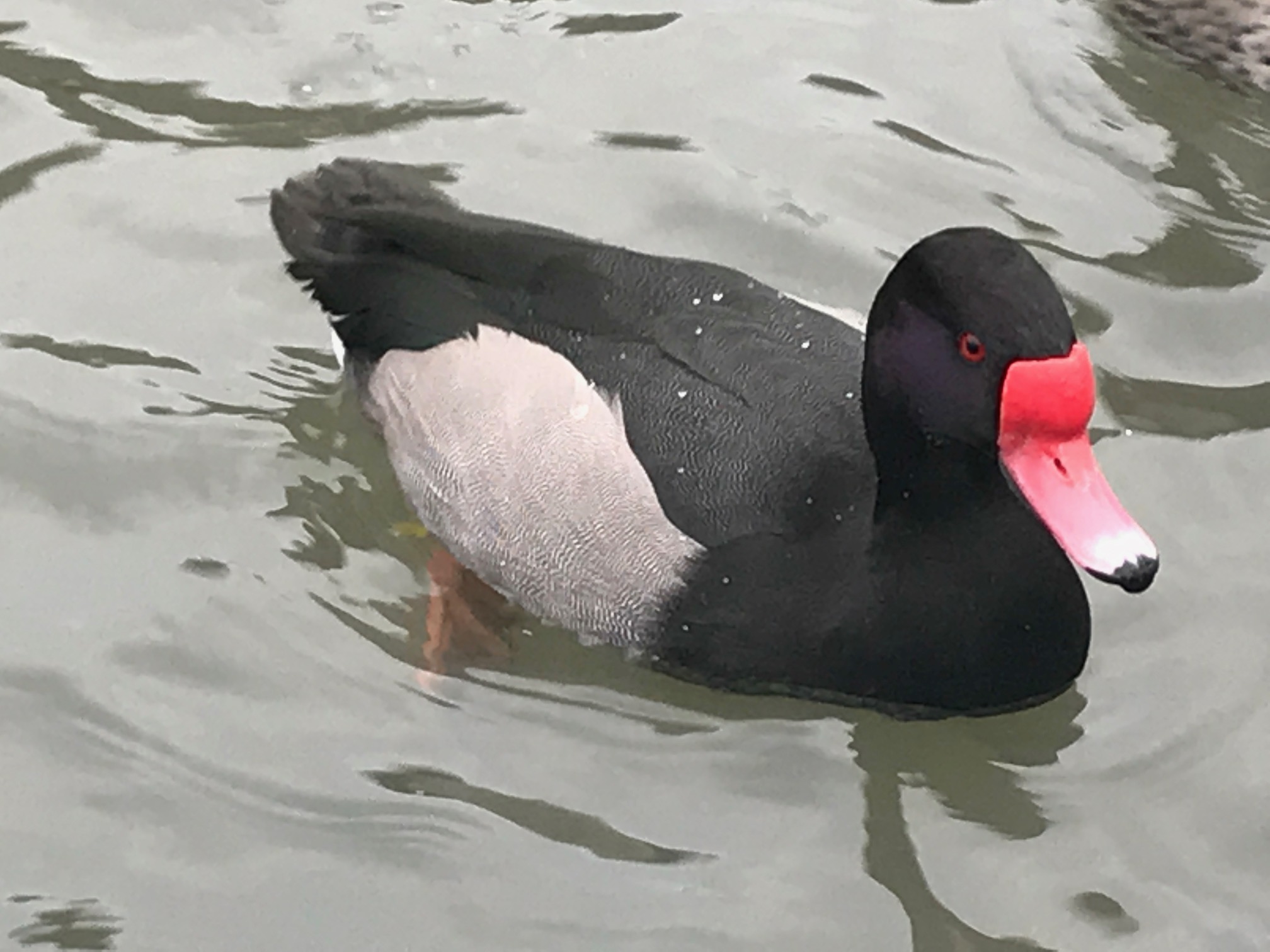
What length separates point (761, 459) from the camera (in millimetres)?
3764

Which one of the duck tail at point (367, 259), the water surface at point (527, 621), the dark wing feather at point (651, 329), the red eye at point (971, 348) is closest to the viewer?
the red eye at point (971, 348)

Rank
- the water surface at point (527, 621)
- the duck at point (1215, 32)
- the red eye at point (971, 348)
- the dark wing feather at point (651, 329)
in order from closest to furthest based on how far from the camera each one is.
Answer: the red eye at point (971, 348) → the water surface at point (527, 621) → the dark wing feather at point (651, 329) → the duck at point (1215, 32)

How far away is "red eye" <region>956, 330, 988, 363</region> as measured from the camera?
336cm

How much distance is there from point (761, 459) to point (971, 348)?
0.54m

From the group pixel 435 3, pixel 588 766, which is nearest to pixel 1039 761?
pixel 588 766

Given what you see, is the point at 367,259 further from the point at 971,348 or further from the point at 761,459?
the point at 971,348

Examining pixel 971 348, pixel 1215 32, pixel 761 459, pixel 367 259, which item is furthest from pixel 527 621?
pixel 1215 32

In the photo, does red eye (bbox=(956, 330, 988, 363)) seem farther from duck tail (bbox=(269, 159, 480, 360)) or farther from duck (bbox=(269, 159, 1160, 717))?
duck tail (bbox=(269, 159, 480, 360))

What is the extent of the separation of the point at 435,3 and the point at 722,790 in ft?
10.0

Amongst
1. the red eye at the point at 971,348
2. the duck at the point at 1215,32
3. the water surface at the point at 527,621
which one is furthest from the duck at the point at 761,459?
the duck at the point at 1215,32

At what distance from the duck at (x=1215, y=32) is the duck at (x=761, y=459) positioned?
2191 mm

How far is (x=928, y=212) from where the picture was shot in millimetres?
5340

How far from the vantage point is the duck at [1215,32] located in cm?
577

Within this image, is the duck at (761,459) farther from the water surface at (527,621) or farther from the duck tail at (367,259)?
the water surface at (527,621)
